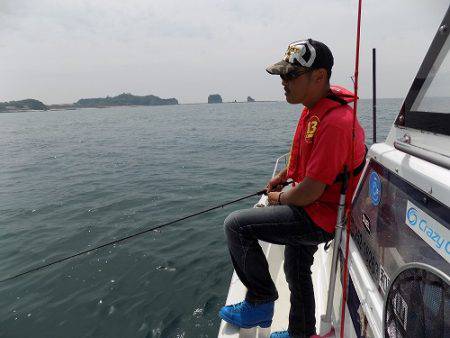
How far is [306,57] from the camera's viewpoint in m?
2.46

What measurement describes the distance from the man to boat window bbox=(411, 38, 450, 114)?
57 centimetres

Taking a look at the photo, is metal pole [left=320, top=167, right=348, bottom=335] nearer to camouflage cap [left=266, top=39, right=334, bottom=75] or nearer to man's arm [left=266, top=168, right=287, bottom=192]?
camouflage cap [left=266, top=39, right=334, bottom=75]

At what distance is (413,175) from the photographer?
1634 mm

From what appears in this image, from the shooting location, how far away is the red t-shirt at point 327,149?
234 cm

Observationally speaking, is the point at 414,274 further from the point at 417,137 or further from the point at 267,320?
the point at 267,320

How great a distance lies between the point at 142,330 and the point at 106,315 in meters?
0.69

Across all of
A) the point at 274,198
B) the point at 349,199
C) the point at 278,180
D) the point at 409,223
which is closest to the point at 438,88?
the point at 409,223

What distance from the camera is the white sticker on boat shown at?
1359 mm

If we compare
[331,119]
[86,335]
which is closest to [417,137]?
[331,119]

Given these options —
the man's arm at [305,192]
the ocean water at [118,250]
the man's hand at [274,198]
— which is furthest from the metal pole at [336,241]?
the ocean water at [118,250]

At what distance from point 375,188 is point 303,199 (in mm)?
511

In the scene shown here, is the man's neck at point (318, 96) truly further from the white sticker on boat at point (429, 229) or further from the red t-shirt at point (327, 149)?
the white sticker on boat at point (429, 229)

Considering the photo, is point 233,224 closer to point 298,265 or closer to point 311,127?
point 298,265

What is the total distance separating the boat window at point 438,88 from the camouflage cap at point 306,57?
81 cm
